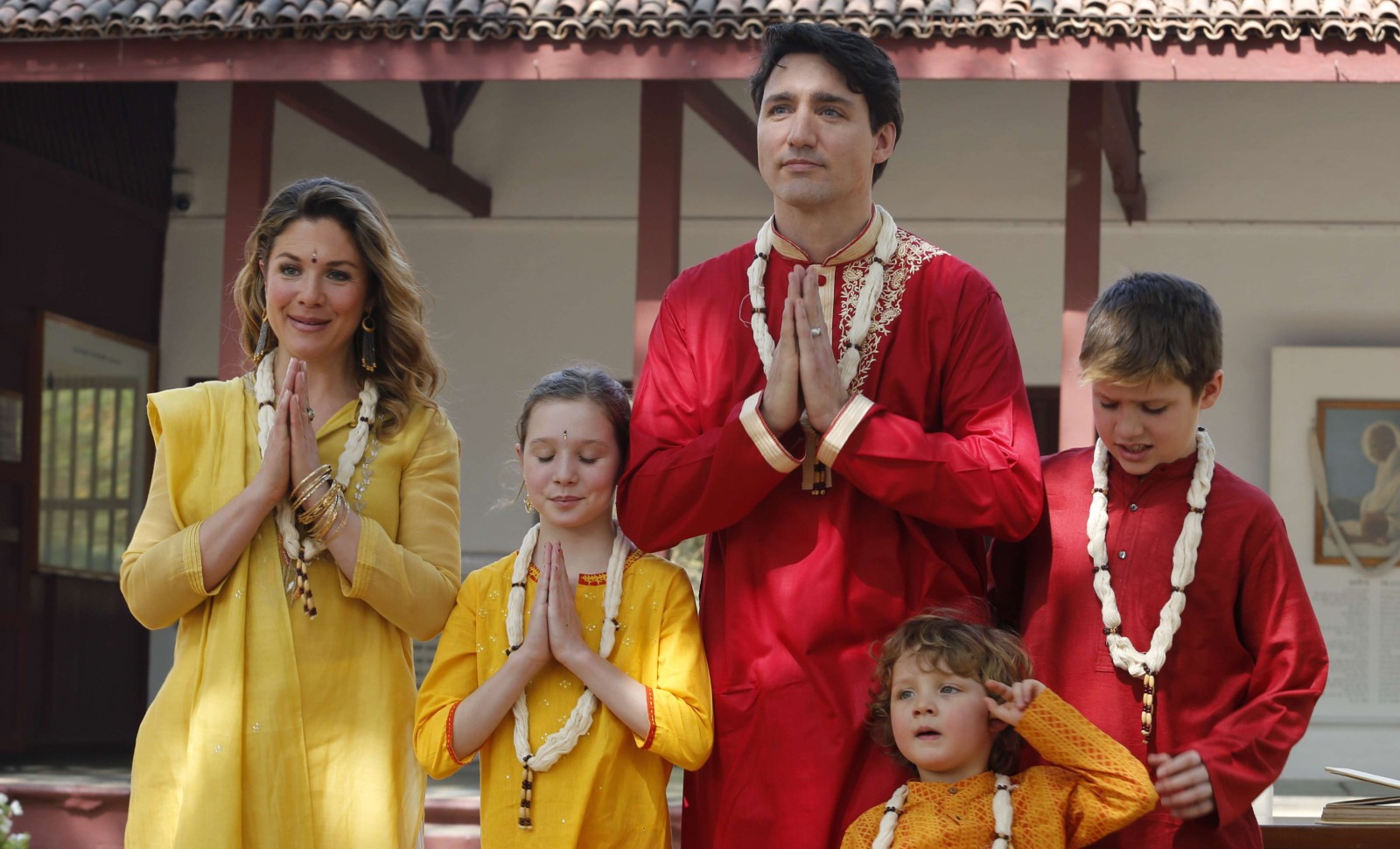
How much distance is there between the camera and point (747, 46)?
21.1 ft

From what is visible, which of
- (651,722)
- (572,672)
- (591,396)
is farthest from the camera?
(591,396)

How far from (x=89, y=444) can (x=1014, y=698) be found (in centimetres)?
788

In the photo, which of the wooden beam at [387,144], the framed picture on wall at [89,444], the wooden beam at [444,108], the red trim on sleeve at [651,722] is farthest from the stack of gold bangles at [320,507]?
the wooden beam at [444,108]

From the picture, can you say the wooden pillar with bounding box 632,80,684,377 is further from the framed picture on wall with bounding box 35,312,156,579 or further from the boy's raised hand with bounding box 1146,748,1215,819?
the boy's raised hand with bounding box 1146,748,1215,819

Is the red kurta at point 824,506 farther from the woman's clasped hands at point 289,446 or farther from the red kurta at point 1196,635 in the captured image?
the woman's clasped hands at point 289,446

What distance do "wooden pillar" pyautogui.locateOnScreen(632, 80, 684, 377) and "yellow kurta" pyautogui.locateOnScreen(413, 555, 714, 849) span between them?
4.21m

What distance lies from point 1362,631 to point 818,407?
299 inches

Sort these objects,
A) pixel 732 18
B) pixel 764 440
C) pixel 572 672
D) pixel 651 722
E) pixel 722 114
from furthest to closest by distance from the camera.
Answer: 1. pixel 722 114
2. pixel 732 18
3. pixel 572 672
4. pixel 651 722
5. pixel 764 440

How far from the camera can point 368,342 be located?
300 centimetres

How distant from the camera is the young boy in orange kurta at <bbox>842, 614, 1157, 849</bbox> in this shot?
8.15 ft

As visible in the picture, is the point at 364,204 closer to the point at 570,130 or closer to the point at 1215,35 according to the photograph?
the point at 1215,35

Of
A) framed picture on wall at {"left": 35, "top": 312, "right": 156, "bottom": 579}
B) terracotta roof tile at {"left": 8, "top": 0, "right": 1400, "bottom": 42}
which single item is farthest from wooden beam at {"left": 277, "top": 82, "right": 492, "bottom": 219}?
framed picture on wall at {"left": 35, "top": 312, "right": 156, "bottom": 579}

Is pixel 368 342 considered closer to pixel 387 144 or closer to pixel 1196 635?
pixel 1196 635

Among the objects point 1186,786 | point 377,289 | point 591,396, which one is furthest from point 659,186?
point 1186,786
